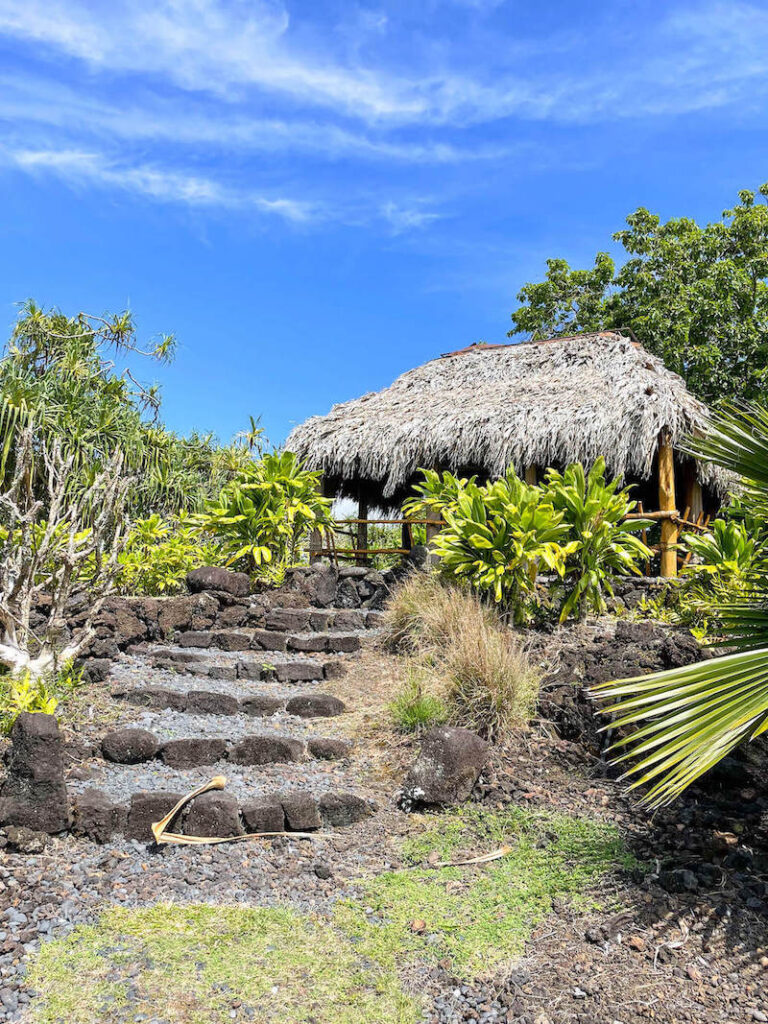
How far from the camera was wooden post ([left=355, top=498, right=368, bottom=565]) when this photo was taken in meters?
12.9

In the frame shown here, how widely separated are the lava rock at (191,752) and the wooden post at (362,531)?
7059 millimetres

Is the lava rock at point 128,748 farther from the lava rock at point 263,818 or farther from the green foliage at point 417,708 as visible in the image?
the green foliage at point 417,708

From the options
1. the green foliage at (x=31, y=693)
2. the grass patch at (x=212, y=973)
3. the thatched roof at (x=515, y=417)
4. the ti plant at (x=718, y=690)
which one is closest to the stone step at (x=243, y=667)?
the green foliage at (x=31, y=693)

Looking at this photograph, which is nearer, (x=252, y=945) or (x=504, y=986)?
(x=504, y=986)

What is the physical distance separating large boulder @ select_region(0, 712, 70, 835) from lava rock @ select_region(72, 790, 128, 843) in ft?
0.20

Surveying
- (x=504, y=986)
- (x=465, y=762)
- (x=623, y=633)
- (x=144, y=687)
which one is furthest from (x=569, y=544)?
(x=504, y=986)

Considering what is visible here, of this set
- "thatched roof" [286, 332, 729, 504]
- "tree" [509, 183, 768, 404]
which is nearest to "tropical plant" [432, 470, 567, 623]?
"thatched roof" [286, 332, 729, 504]

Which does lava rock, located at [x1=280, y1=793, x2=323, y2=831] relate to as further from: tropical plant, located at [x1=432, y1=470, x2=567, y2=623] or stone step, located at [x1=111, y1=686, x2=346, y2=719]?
tropical plant, located at [x1=432, y1=470, x2=567, y2=623]

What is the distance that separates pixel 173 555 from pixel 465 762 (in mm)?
5513

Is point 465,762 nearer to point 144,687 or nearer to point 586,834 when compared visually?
point 586,834

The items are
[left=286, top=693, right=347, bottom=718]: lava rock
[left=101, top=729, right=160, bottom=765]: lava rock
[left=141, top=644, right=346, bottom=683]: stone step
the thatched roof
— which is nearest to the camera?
[left=101, top=729, right=160, bottom=765]: lava rock

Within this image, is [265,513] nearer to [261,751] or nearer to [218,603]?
[218,603]

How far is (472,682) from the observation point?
17.9 ft

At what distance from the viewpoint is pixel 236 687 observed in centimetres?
669
